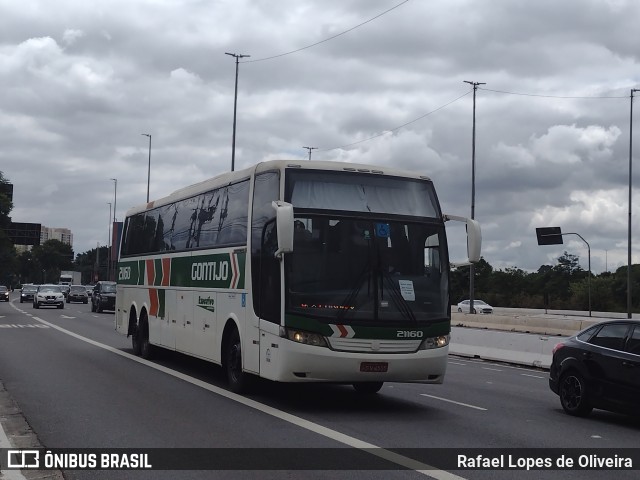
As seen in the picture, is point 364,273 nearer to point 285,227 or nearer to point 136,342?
point 285,227

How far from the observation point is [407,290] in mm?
12633

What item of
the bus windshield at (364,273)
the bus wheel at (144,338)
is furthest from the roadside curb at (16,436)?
the bus wheel at (144,338)

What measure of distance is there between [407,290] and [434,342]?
0.87m

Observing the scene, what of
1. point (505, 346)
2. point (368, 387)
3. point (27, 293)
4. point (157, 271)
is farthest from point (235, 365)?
point (27, 293)

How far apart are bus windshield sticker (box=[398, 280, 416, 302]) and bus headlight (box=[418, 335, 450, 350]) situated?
0.62 m

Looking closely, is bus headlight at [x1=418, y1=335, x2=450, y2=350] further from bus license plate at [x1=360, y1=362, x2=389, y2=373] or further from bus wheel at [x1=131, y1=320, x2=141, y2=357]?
bus wheel at [x1=131, y1=320, x2=141, y2=357]

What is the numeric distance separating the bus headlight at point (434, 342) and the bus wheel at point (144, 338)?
9.30 m

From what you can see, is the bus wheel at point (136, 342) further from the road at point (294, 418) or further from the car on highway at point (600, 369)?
the car on highway at point (600, 369)

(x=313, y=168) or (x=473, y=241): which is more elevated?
(x=313, y=168)

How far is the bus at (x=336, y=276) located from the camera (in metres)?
12.2

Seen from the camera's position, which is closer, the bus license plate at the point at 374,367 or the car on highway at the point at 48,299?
the bus license plate at the point at 374,367

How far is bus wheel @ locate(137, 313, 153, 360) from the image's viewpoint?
20375 mm

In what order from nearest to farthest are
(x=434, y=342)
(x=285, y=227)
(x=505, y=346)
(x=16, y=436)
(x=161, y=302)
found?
(x=16, y=436) → (x=285, y=227) → (x=434, y=342) → (x=161, y=302) → (x=505, y=346)

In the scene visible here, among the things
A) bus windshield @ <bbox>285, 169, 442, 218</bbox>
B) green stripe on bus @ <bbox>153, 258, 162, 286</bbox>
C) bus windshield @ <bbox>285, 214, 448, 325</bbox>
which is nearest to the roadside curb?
bus windshield @ <bbox>285, 214, 448, 325</bbox>
